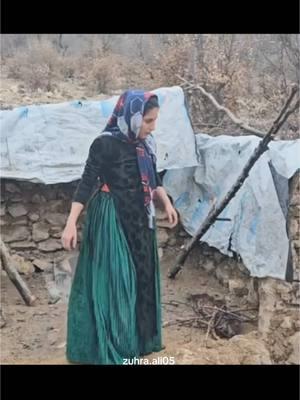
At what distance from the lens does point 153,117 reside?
4.00 m

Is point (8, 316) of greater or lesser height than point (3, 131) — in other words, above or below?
below

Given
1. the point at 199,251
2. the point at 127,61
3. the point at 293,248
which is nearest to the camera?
the point at 293,248

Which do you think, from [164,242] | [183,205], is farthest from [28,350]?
[183,205]

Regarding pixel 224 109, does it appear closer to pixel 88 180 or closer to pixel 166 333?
pixel 88 180

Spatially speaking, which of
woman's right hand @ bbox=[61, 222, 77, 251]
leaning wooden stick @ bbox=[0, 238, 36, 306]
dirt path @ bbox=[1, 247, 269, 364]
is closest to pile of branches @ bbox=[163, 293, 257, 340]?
dirt path @ bbox=[1, 247, 269, 364]

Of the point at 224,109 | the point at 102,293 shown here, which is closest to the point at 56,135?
the point at 102,293

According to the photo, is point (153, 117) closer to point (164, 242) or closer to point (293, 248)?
point (164, 242)

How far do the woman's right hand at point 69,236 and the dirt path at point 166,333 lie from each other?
0.47 meters

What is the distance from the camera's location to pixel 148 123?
3.97 meters

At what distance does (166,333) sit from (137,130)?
134 centimetres

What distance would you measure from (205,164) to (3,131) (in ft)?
4.80

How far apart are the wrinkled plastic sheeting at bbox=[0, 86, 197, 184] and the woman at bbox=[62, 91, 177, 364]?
0.82 ft

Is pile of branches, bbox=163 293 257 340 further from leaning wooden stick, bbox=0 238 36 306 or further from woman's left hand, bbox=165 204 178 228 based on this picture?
leaning wooden stick, bbox=0 238 36 306

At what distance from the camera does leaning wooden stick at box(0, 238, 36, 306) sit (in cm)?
421
